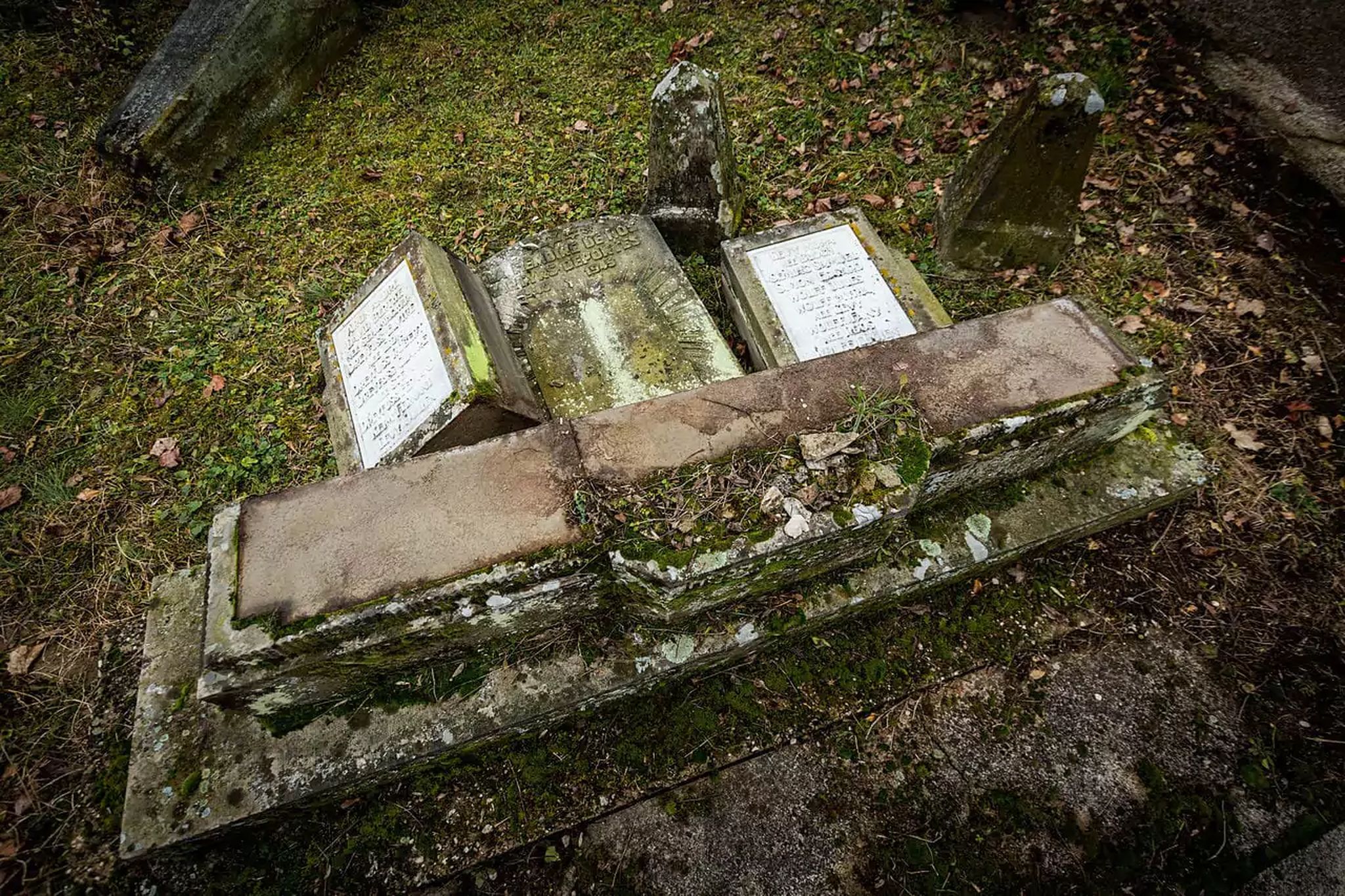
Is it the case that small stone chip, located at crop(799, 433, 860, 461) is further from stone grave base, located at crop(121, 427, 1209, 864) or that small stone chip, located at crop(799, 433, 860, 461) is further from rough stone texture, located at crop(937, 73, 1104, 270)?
rough stone texture, located at crop(937, 73, 1104, 270)

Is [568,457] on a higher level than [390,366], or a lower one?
higher

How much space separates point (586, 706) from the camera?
8.36ft

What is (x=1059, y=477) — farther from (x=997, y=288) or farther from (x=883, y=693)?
(x=997, y=288)

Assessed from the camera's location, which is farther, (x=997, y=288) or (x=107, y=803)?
(x=997, y=288)

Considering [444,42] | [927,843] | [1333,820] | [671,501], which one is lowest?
[1333,820]

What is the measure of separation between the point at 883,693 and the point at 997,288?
276 centimetres

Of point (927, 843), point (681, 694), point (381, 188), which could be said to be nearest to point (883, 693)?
point (927, 843)

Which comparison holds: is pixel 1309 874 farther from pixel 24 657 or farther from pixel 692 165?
pixel 24 657

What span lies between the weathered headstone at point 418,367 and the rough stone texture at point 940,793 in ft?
5.89

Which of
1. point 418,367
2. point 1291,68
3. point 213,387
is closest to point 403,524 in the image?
point 418,367

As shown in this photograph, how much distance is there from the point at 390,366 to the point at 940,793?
3188 mm

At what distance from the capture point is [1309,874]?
227cm

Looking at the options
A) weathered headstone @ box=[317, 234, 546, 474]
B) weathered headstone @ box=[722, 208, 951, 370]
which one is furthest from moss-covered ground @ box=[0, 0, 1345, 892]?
weathered headstone @ box=[317, 234, 546, 474]

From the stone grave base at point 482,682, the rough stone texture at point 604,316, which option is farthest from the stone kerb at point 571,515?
the rough stone texture at point 604,316
